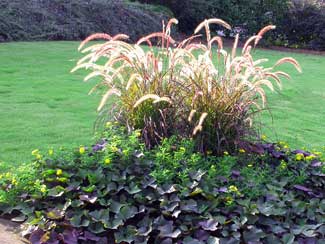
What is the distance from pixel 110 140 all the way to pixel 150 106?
44cm

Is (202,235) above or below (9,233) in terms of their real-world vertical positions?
above

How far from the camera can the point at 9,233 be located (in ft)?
12.1

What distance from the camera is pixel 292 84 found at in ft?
36.6

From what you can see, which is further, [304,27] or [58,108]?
[304,27]

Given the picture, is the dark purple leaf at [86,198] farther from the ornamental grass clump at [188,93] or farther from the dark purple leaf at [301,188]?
the dark purple leaf at [301,188]

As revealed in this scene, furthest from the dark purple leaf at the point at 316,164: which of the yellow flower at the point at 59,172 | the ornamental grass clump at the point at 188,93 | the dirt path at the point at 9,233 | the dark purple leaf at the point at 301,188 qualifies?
the dirt path at the point at 9,233

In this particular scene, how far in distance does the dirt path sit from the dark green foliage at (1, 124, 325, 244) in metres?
0.12

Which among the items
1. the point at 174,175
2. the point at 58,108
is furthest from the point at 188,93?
the point at 58,108

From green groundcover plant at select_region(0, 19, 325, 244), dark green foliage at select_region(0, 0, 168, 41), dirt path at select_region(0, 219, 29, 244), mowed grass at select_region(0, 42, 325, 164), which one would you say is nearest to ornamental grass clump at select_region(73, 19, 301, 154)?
green groundcover plant at select_region(0, 19, 325, 244)

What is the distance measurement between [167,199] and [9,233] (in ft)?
3.58

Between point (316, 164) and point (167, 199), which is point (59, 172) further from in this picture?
point (316, 164)

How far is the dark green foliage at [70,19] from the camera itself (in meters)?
15.5

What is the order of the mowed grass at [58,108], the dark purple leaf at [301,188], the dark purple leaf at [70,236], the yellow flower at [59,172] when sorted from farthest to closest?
the mowed grass at [58,108] < the dark purple leaf at [301,188] < the yellow flower at [59,172] < the dark purple leaf at [70,236]

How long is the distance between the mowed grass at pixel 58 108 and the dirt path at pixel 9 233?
133 centimetres
